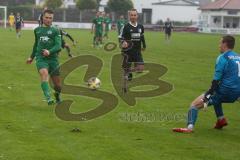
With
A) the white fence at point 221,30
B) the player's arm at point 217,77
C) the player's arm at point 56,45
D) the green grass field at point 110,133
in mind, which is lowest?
the white fence at point 221,30

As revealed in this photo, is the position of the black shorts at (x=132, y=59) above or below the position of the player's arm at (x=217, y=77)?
below

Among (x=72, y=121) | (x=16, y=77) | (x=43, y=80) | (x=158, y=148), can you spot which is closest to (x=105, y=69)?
(x=16, y=77)

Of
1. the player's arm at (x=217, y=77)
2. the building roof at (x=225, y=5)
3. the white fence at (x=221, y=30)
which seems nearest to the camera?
the player's arm at (x=217, y=77)

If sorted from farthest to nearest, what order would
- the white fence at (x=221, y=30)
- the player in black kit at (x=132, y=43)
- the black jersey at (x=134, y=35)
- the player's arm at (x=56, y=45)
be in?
the white fence at (x=221, y=30) → the black jersey at (x=134, y=35) → the player in black kit at (x=132, y=43) → the player's arm at (x=56, y=45)

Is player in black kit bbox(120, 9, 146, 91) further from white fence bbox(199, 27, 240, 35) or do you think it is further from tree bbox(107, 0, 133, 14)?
tree bbox(107, 0, 133, 14)

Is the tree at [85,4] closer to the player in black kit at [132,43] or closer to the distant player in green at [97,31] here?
the distant player in green at [97,31]

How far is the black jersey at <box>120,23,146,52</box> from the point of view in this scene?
1747cm

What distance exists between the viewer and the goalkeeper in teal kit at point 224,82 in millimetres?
10398

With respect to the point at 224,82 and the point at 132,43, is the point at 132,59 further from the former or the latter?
the point at 224,82

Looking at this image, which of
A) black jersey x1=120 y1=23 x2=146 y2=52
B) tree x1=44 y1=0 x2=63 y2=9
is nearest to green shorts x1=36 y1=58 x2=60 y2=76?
black jersey x1=120 y1=23 x2=146 y2=52

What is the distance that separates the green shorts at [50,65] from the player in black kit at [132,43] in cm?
353

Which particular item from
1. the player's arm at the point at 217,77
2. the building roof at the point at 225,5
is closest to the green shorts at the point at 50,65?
the player's arm at the point at 217,77

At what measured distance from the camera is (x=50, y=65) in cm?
1354

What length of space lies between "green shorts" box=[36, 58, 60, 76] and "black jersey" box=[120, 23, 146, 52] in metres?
4.06
